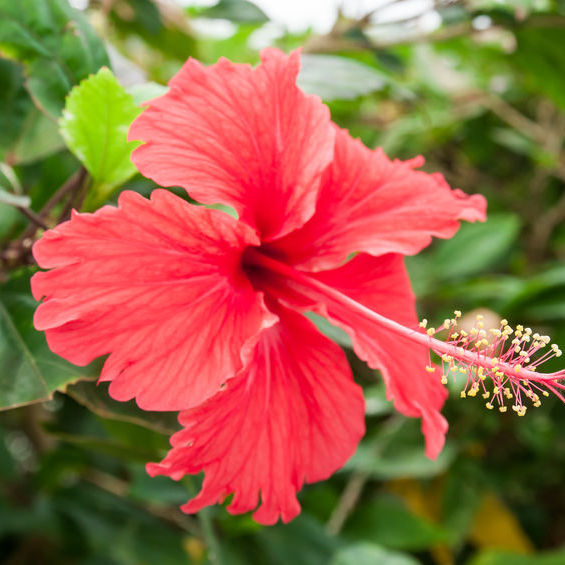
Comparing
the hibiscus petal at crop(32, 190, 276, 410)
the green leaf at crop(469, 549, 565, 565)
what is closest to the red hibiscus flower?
the hibiscus petal at crop(32, 190, 276, 410)

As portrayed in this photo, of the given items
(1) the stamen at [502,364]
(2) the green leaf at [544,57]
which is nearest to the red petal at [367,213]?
(1) the stamen at [502,364]

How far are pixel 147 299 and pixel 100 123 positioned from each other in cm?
22

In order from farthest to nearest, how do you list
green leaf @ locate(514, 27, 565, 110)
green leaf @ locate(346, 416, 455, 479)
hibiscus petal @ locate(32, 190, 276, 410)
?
green leaf @ locate(346, 416, 455, 479), green leaf @ locate(514, 27, 565, 110), hibiscus petal @ locate(32, 190, 276, 410)

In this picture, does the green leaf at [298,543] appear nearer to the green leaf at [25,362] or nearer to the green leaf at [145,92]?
the green leaf at [25,362]

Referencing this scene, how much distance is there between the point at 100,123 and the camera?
27.5 inches

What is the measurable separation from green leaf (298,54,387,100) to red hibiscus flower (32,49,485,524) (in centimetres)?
18

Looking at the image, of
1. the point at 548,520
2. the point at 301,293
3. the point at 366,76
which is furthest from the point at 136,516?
the point at 548,520

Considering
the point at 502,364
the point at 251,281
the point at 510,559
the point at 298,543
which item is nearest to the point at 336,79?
the point at 251,281

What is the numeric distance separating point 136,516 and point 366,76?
41.0 inches

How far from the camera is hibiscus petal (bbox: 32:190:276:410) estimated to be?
1.87ft

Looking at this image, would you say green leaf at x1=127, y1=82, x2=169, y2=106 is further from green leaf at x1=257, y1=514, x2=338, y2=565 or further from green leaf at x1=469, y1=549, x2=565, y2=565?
green leaf at x1=469, y1=549, x2=565, y2=565

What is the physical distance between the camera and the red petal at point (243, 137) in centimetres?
62

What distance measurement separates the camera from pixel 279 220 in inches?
27.9

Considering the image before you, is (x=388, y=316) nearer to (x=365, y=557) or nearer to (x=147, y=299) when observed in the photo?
(x=147, y=299)
